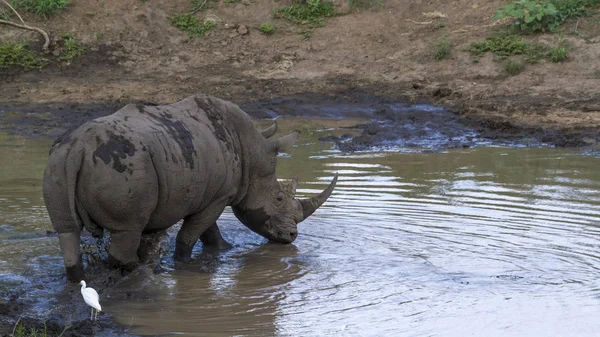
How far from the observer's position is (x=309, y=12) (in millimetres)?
18625

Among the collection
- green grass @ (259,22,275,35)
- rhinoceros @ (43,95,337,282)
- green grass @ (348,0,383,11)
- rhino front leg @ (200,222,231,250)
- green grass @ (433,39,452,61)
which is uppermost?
green grass @ (348,0,383,11)

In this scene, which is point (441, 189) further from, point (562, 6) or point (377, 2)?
point (377, 2)

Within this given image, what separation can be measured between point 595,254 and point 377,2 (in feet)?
37.5

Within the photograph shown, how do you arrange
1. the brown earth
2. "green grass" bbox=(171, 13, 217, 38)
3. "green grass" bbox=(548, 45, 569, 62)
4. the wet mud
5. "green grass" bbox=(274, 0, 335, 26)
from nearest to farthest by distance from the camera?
the wet mud → the brown earth → "green grass" bbox=(548, 45, 569, 62) → "green grass" bbox=(171, 13, 217, 38) → "green grass" bbox=(274, 0, 335, 26)

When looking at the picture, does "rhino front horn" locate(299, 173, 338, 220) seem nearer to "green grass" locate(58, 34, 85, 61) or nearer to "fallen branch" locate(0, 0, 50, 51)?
"green grass" locate(58, 34, 85, 61)

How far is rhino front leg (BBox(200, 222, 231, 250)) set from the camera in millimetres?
8547

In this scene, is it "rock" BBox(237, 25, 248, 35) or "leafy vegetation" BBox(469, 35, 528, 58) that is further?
"rock" BBox(237, 25, 248, 35)

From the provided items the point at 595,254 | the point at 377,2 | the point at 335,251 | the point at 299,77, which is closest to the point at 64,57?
the point at 299,77

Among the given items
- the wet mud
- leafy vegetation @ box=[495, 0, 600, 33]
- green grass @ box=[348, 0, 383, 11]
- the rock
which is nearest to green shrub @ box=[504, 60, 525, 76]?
leafy vegetation @ box=[495, 0, 600, 33]

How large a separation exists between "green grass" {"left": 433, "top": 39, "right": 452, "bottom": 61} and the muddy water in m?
4.97

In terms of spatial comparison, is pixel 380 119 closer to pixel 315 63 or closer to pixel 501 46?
pixel 315 63

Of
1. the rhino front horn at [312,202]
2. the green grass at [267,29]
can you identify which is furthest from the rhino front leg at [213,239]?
the green grass at [267,29]

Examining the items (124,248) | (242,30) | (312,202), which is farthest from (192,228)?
(242,30)

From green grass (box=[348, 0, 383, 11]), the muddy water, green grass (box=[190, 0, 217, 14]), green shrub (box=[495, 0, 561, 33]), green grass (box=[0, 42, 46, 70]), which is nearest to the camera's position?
the muddy water
